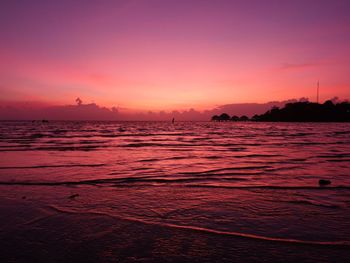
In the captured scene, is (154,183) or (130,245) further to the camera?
(154,183)

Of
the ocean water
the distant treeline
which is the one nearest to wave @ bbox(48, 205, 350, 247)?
the ocean water

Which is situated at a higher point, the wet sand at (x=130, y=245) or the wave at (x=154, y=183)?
the wet sand at (x=130, y=245)

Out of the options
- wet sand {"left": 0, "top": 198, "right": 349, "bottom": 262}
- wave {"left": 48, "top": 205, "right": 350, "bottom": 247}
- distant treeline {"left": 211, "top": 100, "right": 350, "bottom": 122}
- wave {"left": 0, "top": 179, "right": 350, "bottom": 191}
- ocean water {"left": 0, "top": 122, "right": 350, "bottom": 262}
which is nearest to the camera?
wet sand {"left": 0, "top": 198, "right": 349, "bottom": 262}

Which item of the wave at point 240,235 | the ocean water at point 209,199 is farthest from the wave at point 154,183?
the wave at point 240,235

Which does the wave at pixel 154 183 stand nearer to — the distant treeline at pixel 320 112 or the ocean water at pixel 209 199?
the ocean water at pixel 209 199

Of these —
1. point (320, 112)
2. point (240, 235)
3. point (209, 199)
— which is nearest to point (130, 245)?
point (240, 235)

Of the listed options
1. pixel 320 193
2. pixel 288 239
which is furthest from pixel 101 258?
pixel 320 193

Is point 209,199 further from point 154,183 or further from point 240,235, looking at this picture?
point 154,183

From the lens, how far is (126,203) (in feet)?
15.9

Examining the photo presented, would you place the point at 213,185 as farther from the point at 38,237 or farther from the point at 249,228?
the point at 38,237

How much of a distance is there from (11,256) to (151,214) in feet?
6.40

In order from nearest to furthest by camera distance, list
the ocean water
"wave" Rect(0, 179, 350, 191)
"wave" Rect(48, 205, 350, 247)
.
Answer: "wave" Rect(48, 205, 350, 247), the ocean water, "wave" Rect(0, 179, 350, 191)

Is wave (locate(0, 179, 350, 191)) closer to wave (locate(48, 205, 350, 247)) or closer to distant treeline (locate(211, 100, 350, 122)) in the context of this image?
wave (locate(48, 205, 350, 247))

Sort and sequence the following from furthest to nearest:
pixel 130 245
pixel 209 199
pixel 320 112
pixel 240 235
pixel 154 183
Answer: pixel 320 112, pixel 154 183, pixel 209 199, pixel 240 235, pixel 130 245
